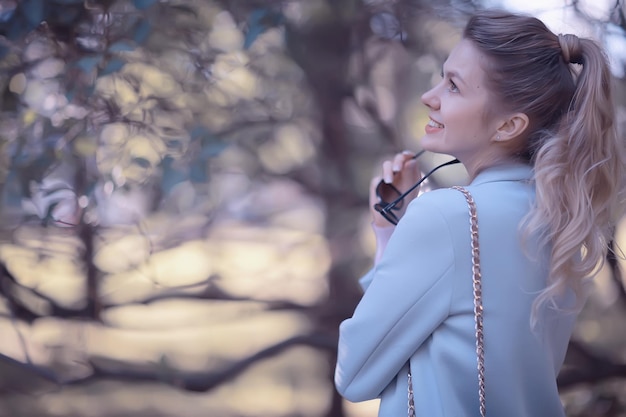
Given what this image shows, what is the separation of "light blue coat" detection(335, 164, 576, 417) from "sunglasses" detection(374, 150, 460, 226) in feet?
0.86

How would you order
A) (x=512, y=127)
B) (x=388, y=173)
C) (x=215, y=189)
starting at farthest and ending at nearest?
(x=215, y=189)
(x=388, y=173)
(x=512, y=127)

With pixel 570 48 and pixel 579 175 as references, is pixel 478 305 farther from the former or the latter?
pixel 570 48

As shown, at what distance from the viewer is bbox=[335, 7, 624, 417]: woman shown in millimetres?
977

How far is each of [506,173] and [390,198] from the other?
371mm

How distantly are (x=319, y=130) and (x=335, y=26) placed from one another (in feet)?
0.98

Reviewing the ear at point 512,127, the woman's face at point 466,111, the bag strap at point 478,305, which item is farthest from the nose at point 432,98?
the bag strap at point 478,305

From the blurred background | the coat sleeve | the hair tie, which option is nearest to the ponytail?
the hair tie

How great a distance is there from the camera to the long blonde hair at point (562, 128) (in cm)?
100

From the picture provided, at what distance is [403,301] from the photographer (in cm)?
98

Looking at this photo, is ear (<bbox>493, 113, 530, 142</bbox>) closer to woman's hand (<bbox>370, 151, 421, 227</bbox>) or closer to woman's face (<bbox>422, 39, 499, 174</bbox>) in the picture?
woman's face (<bbox>422, 39, 499, 174</bbox>)

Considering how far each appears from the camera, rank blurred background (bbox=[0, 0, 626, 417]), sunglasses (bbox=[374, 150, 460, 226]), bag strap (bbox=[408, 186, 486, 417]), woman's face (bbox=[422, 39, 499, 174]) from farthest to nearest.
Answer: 1. blurred background (bbox=[0, 0, 626, 417])
2. sunglasses (bbox=[374, 150, 460, 226])
3. woman's face (bbox=[422, 39, 499, 174])
4. bag strap (bbox=[408, 186, 486, 417])

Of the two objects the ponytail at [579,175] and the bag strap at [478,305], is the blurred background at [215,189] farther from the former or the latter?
the bag strap at [478,305]

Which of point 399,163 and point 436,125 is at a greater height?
point 436,125

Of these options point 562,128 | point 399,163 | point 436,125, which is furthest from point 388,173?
point 562,128
